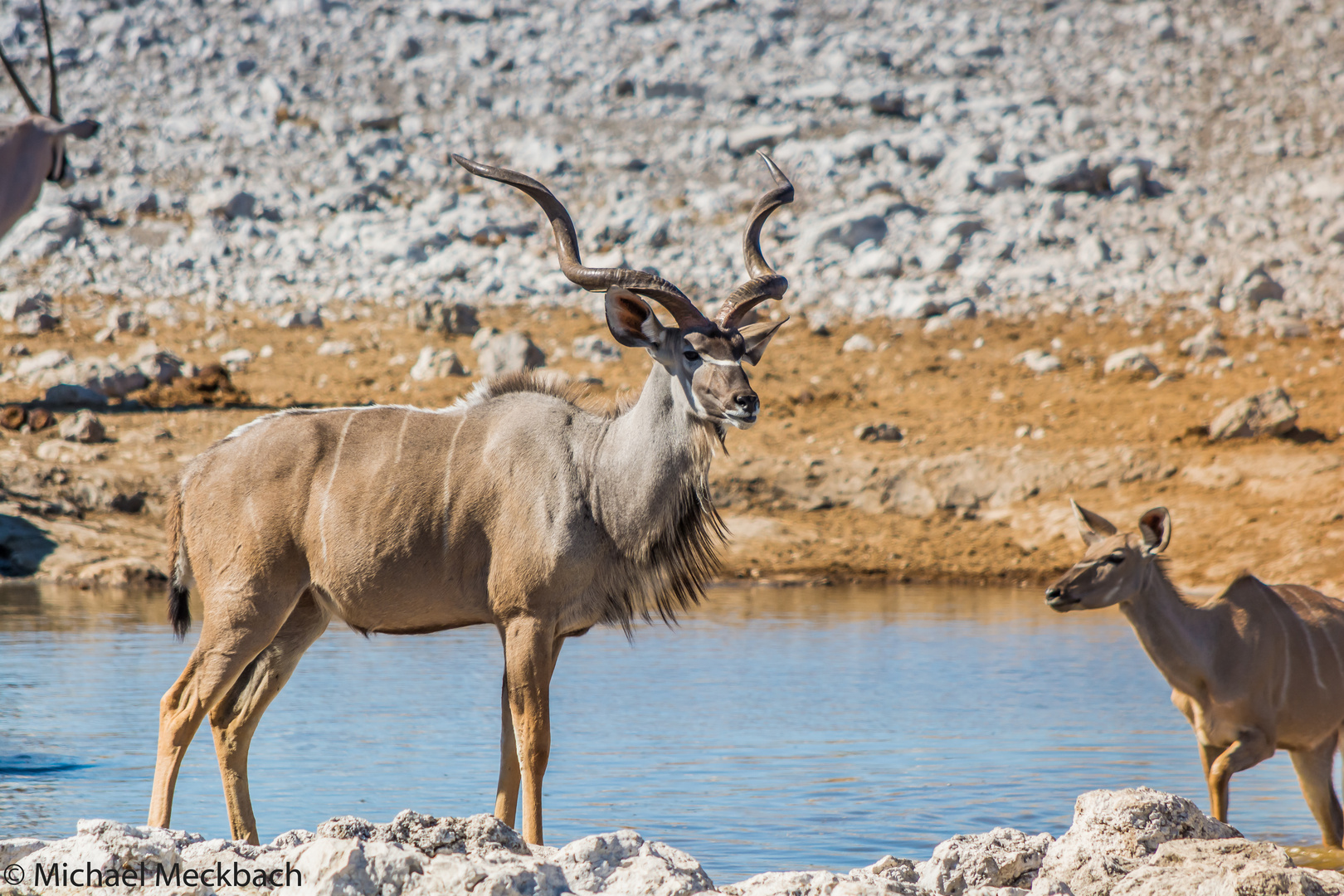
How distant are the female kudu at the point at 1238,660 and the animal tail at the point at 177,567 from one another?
12.3ft

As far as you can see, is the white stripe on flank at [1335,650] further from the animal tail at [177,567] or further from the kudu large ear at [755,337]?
the animal tail at [177,567]

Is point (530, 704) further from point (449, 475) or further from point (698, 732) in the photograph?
point (698, 732)

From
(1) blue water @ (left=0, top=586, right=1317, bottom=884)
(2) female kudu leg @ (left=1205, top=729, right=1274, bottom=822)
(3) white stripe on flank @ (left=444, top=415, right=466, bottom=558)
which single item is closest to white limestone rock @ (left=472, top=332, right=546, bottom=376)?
(1) blue water @ (left=0, top=586, right=1317, bottom=884)

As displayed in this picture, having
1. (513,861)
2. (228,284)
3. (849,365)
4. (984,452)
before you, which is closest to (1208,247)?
(849,365)

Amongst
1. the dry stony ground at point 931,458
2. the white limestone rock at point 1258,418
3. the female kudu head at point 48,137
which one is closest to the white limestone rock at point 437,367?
the dry stony ground at point 931,458

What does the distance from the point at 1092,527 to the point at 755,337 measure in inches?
106

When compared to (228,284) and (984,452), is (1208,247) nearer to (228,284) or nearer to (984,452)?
(984,452)

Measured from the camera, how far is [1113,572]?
767 centimetres

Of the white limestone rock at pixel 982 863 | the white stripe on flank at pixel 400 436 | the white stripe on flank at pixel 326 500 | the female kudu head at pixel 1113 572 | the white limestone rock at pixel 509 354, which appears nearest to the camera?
the white limestone rock at pixel 982 863

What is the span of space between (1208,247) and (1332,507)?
9928 millimetres

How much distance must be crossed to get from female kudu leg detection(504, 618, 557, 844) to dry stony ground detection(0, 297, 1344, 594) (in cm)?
844

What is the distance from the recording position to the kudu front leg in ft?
19.5

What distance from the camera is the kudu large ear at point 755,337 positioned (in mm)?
6344

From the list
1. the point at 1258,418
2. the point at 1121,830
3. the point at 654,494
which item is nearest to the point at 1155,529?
the point at 1121,830
